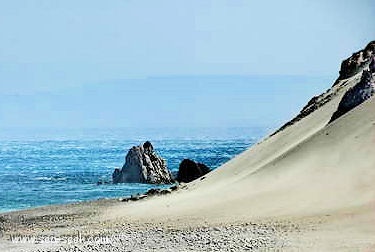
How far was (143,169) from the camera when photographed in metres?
78.6

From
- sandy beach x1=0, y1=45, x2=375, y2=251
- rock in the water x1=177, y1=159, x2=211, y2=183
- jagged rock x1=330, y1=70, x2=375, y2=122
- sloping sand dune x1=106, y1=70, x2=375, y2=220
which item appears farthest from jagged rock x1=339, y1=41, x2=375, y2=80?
rock in the water x1=177, y1=159, x2=211, y2=183

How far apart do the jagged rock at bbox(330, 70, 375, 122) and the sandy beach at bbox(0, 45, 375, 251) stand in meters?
1.18

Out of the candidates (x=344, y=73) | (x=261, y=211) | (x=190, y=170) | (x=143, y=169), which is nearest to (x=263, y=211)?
(x=261, y=211)

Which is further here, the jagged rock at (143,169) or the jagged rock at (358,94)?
the jagged rock at (143,169)

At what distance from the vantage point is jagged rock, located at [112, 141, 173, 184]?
256 feet

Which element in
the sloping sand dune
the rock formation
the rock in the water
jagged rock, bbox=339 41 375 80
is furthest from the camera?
the rock in the water

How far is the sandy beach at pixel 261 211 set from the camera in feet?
92.5

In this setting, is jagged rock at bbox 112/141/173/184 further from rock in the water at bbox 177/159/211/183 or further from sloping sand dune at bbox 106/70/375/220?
sloping sand dune at bbox 106/70/375/220

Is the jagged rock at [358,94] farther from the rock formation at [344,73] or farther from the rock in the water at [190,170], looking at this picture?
the rock in the water at [190,170]

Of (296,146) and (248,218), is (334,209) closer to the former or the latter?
(248,218)

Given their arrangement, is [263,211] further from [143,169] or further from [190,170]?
[143,169]

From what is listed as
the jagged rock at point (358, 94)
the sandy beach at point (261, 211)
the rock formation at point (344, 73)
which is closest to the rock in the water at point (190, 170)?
the rock formation at point (344, 73)

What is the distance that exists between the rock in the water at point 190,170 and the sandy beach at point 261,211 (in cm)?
2432

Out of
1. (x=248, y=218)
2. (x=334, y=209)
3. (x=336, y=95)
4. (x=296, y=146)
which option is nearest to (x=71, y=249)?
(x=248, y=218)
